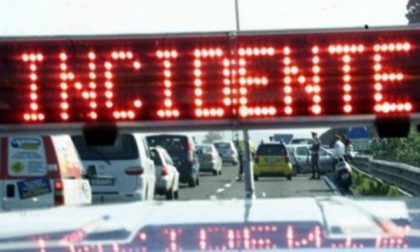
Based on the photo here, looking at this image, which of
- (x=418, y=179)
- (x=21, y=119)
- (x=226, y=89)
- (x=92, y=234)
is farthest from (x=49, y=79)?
(x=418, y=179)

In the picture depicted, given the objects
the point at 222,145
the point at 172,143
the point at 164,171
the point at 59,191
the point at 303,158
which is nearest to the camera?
the point at 59,191

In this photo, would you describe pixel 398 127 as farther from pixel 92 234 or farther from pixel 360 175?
pixel 360 175

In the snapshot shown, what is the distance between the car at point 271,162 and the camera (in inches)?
2061

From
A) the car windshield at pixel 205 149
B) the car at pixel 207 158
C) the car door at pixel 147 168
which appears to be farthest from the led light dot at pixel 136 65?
the car windshield at pixel 205 149

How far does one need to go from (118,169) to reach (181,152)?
16.8 metres

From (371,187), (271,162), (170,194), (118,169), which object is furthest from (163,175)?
(271,162)

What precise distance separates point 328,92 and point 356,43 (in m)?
0.31

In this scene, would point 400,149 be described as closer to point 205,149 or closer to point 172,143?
point 172,143

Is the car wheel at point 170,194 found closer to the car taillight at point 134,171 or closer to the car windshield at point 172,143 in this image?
the car taillight at point 134,171

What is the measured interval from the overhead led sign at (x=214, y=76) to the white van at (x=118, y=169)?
55.2ft

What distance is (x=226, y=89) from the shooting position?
7.17 meters

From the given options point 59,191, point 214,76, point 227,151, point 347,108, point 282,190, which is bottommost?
point 227,151

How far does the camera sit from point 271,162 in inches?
2068

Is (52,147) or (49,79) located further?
(52,147)
